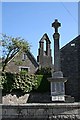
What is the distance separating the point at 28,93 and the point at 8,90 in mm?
2145

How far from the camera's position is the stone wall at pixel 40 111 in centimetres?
880

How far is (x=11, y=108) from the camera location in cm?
895

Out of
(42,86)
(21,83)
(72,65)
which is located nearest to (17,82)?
(21,83)

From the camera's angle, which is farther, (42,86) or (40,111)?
(42,86)

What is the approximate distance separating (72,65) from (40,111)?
1432 cm

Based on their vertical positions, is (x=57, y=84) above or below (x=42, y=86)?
above

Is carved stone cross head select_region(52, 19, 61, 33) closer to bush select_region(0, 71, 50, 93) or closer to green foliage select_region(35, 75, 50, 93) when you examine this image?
bush select_region(0, 71, 50, 93)

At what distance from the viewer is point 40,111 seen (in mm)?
8875

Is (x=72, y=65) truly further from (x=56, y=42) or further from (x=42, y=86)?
(x=56, y=42)

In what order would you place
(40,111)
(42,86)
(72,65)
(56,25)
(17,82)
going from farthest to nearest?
(72,65) < (42,86) < (17,82) < (56,25) < (40,111)

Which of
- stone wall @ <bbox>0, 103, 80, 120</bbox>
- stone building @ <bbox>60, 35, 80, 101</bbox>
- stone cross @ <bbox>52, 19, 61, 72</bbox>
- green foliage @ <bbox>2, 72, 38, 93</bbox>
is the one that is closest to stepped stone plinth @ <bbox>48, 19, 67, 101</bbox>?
stone cross @ <bbox>52, 19, 61, 72</bbox>

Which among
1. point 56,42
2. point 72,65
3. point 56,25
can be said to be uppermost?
point 56,25

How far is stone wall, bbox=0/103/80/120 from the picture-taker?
347 inches

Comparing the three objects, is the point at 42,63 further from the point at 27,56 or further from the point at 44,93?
the point at 44,93
